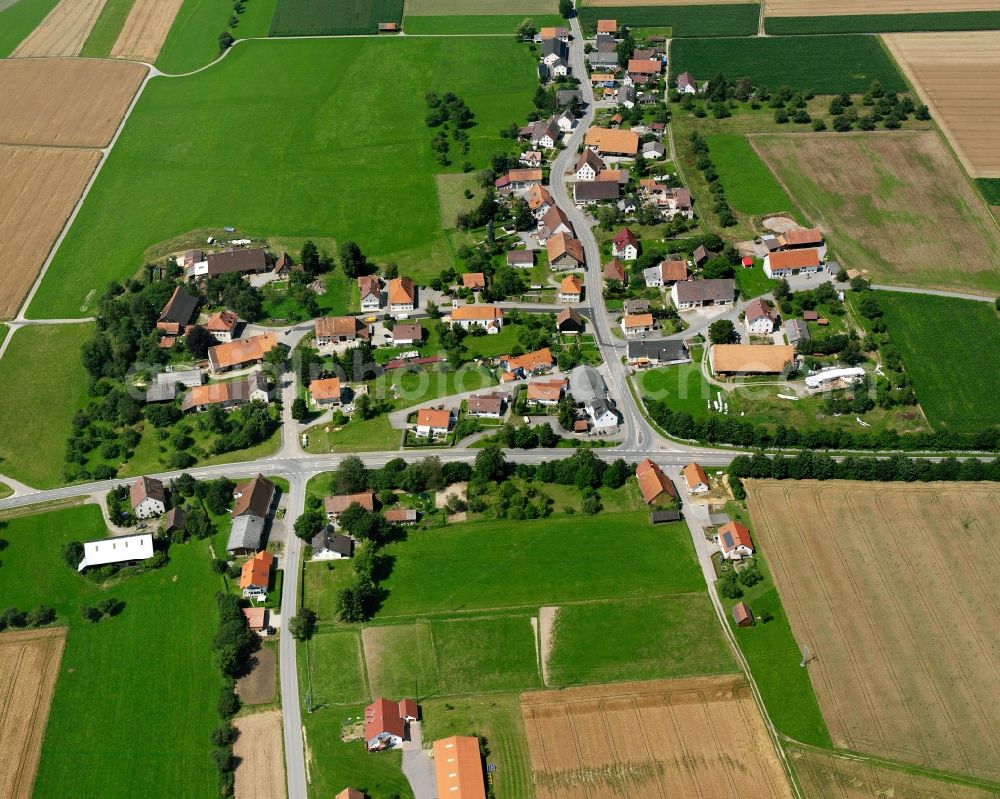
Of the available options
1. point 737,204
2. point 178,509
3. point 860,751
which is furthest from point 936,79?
point 178,509

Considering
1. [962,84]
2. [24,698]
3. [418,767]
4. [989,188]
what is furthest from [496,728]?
[962,84]

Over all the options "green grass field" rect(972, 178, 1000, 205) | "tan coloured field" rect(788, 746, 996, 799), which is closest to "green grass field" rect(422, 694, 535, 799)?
"tan coloured field" rect(788, 746, 996, 799)

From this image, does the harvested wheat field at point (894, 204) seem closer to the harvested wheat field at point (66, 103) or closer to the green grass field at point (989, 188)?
the green grass field at point (989, 188)

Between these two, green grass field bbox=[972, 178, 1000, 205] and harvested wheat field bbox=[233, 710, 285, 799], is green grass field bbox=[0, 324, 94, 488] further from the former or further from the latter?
green grass field bbox=[972, 178, 1000, 205]

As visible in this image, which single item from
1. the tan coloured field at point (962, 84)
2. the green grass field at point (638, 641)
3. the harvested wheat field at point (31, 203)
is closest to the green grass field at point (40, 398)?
the harvested wheat field at point (31, 203)

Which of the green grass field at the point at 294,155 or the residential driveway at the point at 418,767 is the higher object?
the green grass field at the point at 294,155

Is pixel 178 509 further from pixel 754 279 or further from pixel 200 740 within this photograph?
pixel 754 279

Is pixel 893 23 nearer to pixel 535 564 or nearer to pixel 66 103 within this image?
pixel 535 564
